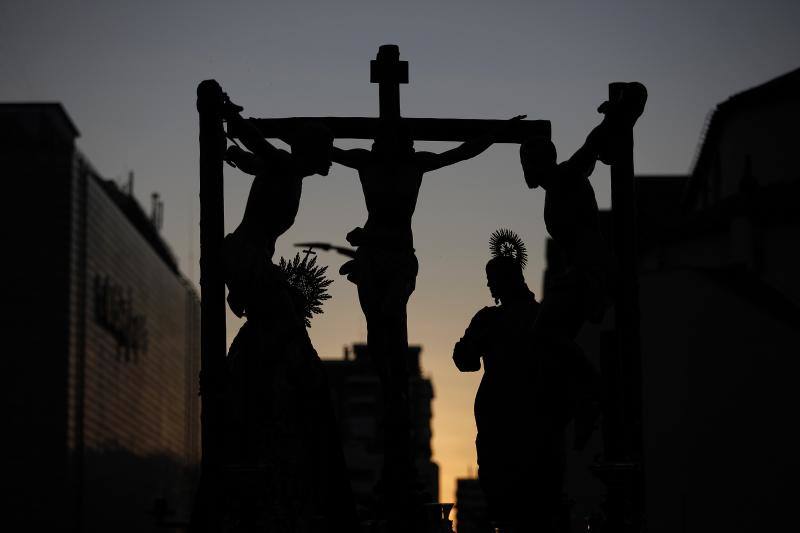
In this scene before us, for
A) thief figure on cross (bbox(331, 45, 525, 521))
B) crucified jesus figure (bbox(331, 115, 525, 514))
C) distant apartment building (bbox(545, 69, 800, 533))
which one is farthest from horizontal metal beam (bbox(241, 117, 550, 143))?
distant apartment building (bbox(545, 69, 800, 533))

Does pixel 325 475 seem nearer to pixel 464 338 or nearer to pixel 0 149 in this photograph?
pixel 464 338

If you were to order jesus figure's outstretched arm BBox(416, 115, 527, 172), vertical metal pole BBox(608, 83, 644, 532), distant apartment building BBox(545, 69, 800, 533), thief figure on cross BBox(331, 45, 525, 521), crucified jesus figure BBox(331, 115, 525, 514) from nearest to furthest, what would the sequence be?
vertical metal pole BBox(608, 83, 644, 532), thief figure on cross BBox(331, 45, 525, 521), crucified jesus figure BBox(331, 115, 525, 514), jesus figure's outstretched arm BBox(416, 115, 527, 172), distant apartment building BBox(545, 69, 800, 533)

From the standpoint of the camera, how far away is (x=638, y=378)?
62.1 ft

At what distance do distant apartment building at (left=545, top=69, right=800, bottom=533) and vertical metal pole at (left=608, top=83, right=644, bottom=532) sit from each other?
1544 inches

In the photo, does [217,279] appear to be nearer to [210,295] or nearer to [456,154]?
[210,295]

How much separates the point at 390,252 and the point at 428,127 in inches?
72.5

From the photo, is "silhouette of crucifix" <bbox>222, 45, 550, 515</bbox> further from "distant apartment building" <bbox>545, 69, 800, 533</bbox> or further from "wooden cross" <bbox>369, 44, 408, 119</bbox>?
"distant apartment building" <bbox>545, 69, 800, 533</bbox>

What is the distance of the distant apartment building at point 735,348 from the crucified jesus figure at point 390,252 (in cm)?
3884

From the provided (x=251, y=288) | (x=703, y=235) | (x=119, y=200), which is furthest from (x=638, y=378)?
(x=119, y=200)

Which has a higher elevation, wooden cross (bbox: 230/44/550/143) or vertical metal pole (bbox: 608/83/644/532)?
wooden cross (bbox: 230/44/550/143)

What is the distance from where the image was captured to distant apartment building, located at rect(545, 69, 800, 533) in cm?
6078

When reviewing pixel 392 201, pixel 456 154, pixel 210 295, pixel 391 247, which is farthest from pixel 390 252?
pixel 210 295

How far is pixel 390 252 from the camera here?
782 inches

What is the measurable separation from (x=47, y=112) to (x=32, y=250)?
33.6 feet
